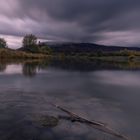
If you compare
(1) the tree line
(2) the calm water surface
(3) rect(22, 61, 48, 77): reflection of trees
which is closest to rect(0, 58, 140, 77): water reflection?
(3) rect(22, 61, 48, 77): reflection of trees

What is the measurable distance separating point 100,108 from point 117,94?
5293 mm

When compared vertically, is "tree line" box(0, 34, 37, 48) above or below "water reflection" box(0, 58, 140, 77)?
above

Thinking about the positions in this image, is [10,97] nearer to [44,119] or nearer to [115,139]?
[44,119]

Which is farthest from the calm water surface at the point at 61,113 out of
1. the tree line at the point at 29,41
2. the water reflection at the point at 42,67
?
the tree line at the point at 29,41

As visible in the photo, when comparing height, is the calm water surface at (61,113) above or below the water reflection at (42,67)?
above

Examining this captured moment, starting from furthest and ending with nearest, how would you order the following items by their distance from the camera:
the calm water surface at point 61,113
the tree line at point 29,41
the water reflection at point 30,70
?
the tree line at point 29,41 < the water reflection at point 30,70 < the calm water surface at point 61,113

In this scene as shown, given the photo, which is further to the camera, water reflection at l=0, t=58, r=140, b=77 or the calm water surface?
water reflection at l=0, t=58, r=140, b=77

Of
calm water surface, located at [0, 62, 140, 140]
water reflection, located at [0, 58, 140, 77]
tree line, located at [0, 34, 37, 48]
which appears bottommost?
water reflection, located at [0, 58, 140, 77]

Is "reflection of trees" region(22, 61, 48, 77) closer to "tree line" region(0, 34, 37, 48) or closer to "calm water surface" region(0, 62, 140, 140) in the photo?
"calm water surface" region(0, 62, 140, 140)

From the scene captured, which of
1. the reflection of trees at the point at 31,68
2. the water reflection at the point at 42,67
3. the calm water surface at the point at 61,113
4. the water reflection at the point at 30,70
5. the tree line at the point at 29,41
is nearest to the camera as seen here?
the calm water surface at the point at 61,113

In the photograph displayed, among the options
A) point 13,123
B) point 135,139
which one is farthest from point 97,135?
point 13,123

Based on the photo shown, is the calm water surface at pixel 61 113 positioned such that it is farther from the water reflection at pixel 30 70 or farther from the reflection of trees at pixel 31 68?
the reflection of trees at pixel 31 68

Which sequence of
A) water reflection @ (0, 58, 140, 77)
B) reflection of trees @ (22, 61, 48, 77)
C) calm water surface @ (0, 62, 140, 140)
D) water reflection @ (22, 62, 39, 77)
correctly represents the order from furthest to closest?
water reflection @ (0, 58, 140, 77), reflection of trees @ (22, 61, 48, 77), water reflection @ (22, 62, 39, 77), calm water surface @ (0, 62, 140, 140)

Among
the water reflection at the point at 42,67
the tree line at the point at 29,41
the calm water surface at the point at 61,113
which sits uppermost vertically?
the tree line at the point at 29,41
